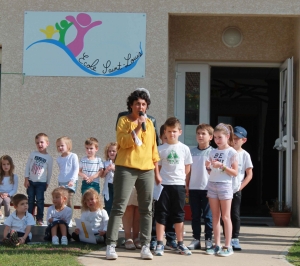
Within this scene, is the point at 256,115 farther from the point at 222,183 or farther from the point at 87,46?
the point at 222,183

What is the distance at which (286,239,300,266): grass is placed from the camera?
639 cm

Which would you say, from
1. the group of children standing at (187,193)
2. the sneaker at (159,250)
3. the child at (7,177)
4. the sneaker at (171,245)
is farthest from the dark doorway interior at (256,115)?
the sneaker at (159,250)

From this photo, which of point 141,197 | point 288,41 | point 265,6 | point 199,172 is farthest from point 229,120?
point 141,197

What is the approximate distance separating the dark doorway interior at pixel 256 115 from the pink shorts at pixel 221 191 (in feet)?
25.6

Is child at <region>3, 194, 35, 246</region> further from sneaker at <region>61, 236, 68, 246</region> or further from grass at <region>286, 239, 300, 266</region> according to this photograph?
grass at <region>286, 239, 300, 266</region>

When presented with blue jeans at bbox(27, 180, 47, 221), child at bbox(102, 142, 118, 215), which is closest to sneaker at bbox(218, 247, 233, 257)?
child at bbox(102, 142, 118, 215)

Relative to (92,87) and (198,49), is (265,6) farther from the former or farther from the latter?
(92,87)

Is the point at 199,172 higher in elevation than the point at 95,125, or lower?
lower

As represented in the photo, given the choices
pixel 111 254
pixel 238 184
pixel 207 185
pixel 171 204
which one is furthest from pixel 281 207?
pixel 111 254

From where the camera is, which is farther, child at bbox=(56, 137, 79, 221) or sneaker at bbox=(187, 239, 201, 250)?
child at bbox=(56, 137, 79, 221)

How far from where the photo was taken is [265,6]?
31.3 ft

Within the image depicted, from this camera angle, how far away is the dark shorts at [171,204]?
6.69m

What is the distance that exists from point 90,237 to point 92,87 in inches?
115

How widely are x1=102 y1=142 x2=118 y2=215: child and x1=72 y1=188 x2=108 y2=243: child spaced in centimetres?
57
